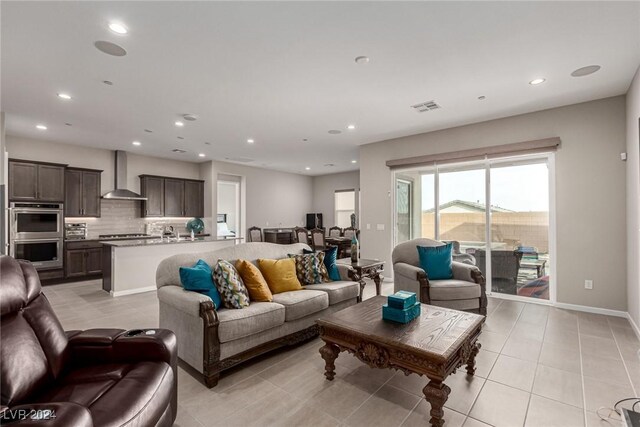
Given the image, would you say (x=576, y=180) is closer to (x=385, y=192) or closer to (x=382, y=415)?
(x=385, y=192)

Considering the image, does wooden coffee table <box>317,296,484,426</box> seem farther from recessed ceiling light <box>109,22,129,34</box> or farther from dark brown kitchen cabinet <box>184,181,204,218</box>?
dark brown kitchen cabinet <box>184,181,204,218</box>

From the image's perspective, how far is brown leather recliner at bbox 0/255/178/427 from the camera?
4.13ft

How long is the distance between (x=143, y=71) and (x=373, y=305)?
3.34 metres

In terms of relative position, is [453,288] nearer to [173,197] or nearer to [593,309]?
[593,309]

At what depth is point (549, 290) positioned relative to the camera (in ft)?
14.5

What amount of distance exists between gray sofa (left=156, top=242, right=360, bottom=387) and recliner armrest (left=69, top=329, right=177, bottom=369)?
1.82ft

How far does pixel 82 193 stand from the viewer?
6.36 meters

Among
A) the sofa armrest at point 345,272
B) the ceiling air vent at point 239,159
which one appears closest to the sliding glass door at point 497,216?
the sofa armrest at point 345,272

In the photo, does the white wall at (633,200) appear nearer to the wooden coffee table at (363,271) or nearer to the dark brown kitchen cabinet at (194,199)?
the wooden coffee table at (363,271)

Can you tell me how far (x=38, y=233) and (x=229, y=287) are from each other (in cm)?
529

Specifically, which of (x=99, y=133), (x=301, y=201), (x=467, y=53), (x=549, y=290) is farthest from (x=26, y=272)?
(x=301, y=201)

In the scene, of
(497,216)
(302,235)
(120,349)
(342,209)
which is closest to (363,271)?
(497,216)

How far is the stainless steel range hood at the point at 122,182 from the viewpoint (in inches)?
266

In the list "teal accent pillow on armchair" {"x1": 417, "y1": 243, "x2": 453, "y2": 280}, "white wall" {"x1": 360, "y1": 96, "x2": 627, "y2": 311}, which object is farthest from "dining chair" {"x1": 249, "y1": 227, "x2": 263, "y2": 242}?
"white wall" {"x1": 360, "y1": 96, "x2": 627, "y2": 311}
